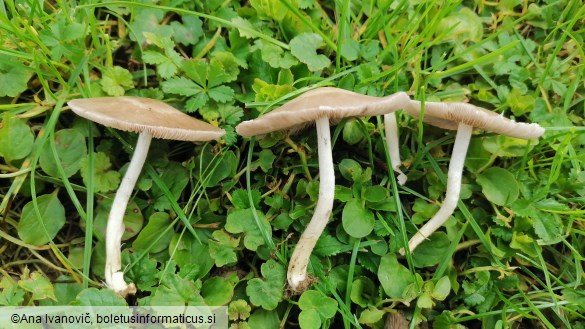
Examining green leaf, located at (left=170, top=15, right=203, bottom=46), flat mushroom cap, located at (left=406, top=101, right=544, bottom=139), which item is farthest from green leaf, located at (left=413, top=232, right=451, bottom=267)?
green leaf, located at (left=170, top=15, right=203, bottom=46)

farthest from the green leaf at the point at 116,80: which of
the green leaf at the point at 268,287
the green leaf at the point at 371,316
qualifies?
the green leaf at the point at 371,316

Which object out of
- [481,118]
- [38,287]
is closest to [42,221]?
[38,287]

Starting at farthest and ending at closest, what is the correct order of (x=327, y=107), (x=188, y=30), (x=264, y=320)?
(x=188, y=30)
(x=264, y=320)
(x=327, y=107)

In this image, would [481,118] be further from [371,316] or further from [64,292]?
[64,292]

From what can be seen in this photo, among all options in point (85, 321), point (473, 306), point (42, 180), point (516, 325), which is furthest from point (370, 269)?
point (42, 180)

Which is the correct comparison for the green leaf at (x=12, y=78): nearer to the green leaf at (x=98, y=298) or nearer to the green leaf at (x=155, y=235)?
the green leaf at (x=155, y=235)

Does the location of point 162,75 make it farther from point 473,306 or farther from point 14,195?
point 473,306
